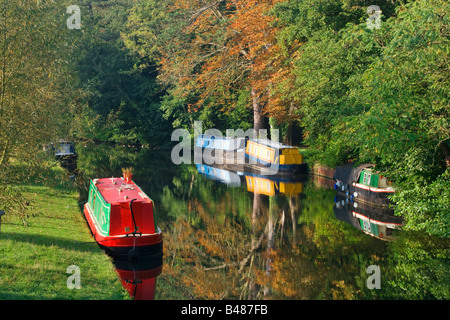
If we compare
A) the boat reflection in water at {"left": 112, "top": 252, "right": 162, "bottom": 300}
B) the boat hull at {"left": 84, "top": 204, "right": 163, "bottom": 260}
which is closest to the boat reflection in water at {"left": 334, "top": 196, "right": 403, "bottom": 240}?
the boat hull at {"left": 84, "top": 204, "right": 163, "bottom": 260}

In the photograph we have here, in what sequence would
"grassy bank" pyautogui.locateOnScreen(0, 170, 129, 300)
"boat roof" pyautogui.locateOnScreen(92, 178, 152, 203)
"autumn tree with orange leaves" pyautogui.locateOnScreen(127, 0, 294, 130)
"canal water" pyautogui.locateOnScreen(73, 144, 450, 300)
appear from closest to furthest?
"grassy bank" pyautogui.locateOnScreen(0, 170, 129, 300)
"canal water" pyautogui.locateOnScreen(73, 144, 450, 300)
"boat roof" pyautogui.locateOnScreen(92, 178, 152, 203)
"autumn tree with orange leaves" pyautogui.locateOnScreen(127, 0, 294, 130)

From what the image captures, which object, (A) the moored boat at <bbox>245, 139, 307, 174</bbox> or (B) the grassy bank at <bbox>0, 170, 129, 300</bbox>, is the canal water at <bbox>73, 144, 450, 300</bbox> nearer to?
(B) the grassy bank at <bbox>0, 170, 129, 300</bbox>

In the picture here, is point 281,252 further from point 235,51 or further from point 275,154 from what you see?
point 235,51

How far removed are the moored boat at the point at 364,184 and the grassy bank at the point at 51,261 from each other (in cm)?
1157

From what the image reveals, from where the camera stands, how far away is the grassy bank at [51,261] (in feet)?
32.9

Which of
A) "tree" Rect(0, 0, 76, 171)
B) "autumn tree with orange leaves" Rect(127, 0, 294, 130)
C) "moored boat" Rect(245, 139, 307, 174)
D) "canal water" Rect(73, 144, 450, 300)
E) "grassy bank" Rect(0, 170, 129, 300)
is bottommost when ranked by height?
"canal water" Rect(73, 144, 450, 300)

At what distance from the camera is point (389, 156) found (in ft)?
52.7

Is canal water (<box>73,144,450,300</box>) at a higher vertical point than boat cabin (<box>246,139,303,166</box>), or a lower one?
lower

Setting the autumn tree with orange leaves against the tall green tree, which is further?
the tall green tree

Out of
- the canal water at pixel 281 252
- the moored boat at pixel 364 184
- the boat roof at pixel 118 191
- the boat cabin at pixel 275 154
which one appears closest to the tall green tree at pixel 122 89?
the boat cabin at pixel 275 154

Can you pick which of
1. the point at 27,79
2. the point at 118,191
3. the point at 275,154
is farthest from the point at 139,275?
the point at 275,154

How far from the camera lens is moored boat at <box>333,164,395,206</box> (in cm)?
2130

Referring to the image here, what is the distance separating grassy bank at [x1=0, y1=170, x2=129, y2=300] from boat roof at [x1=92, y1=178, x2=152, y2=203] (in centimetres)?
142

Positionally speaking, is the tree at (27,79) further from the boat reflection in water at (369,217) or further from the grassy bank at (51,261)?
the boat reflection in water at (369,217)
